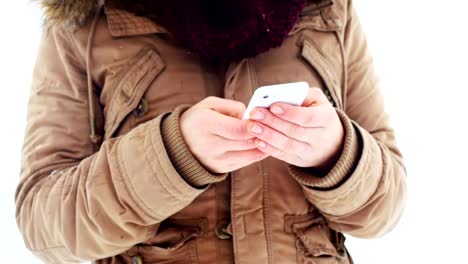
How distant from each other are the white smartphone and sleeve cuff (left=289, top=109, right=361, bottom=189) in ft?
0.37

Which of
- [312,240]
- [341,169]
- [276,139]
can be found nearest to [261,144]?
[276,139]

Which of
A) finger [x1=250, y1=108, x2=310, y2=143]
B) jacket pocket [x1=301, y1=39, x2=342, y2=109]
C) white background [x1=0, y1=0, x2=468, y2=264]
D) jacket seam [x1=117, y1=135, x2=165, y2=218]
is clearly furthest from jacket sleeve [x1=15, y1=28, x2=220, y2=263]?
white background [x1=0, y1=0, x2=468, y2=264]

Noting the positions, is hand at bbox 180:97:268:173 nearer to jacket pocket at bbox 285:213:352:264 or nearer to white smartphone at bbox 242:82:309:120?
white smartphone at bbox 242:82:309:120

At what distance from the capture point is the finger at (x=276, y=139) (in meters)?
0.51

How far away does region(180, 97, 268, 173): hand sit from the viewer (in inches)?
20.7

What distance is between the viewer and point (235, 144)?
534 mm

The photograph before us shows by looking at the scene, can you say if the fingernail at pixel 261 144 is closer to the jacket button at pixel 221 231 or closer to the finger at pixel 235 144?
the finger at pixel 235 144

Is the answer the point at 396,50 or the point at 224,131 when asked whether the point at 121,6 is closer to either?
the point at 224,131

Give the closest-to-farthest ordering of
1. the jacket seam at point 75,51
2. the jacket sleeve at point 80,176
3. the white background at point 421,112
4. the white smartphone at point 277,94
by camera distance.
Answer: the white smartphone at point 277,94 → the jacket sleeve at point 80,176 → the jacket seam at point 75,51 → the white background at point 421,112

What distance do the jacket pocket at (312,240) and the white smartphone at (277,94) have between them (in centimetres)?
23

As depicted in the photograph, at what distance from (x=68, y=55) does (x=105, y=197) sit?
0.21 metres

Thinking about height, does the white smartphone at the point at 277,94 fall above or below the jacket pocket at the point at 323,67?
above

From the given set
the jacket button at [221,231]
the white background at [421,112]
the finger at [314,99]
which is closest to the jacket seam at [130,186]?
the jacket button at [221,231]

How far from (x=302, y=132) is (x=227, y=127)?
0.25 feet
